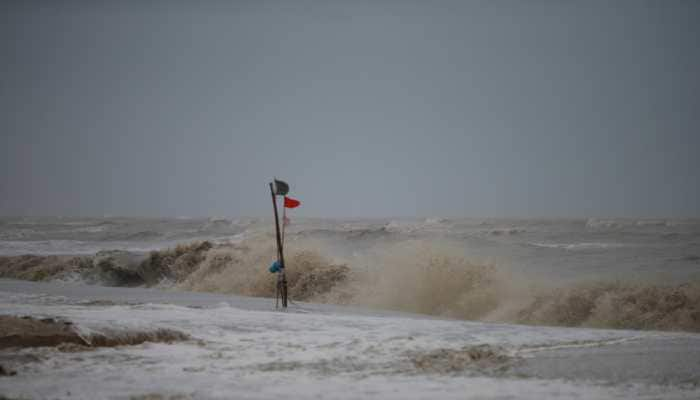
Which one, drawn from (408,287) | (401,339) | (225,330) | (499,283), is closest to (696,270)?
(499,283)

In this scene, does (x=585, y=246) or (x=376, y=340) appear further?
(x=585, y=246)

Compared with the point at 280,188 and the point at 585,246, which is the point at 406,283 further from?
the point at 585,246

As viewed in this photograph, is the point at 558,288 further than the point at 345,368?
Yes

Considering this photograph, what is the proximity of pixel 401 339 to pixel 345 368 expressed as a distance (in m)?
1.47

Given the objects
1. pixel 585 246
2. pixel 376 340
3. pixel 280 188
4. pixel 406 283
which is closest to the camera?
pixel 376 340

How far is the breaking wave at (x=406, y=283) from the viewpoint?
10469mm

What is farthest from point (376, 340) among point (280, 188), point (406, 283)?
point (406, 283)

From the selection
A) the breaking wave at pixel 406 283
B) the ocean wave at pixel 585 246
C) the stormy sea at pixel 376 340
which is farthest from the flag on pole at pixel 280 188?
the ocean wave at pixel 585 246

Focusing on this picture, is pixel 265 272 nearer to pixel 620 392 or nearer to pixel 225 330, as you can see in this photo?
pixel 225 330

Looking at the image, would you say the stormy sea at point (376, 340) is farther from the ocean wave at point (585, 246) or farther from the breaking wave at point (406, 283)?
the ocean wave at point (585, 246)

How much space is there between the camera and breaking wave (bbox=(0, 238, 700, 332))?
10.5 m

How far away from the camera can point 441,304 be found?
43.1 feet

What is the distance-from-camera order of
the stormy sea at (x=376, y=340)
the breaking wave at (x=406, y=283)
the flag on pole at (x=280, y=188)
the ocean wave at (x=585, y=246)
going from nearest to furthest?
1. the stormy sea at (x=376, y=340)
2. the flag on pole at (x=280, y=188)
3. the breaking wave at (x=406, y=283)
4. the ocean wave at (x=585, y=246)

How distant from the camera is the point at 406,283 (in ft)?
45.6
